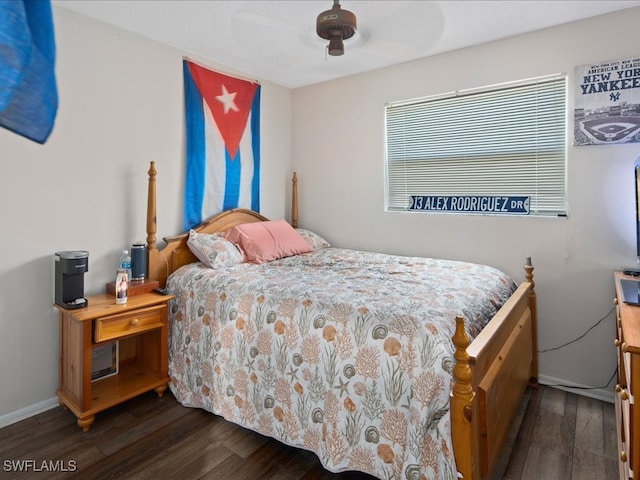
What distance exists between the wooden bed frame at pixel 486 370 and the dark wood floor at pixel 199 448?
247 mm

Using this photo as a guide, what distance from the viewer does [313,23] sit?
2.48 m

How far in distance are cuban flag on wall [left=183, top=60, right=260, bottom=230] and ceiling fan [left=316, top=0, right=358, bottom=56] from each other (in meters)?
1.32

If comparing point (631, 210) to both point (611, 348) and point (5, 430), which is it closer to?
point (611, 348)

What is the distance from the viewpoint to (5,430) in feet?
6.80

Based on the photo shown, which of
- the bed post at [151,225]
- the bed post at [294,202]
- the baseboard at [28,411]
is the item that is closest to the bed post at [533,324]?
the bed post at [294,202]

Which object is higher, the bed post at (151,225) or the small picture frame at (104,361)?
the bed post at (151,225)

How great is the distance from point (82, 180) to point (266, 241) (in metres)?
1.30

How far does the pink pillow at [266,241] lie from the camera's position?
2887 millimetres

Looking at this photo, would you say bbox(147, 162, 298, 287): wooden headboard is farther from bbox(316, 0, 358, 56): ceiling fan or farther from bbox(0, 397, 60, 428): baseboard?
bbox(316, 0, 358, 56): ceiling fan

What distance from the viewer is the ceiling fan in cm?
203

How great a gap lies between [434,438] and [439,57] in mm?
2765

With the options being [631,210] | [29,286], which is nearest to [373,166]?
[631,210]

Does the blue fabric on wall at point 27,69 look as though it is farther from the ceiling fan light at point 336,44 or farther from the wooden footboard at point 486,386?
the ceiling fan light at point 336,44

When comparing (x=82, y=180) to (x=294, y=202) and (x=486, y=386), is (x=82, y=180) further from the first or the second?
(x=486, y=386)
